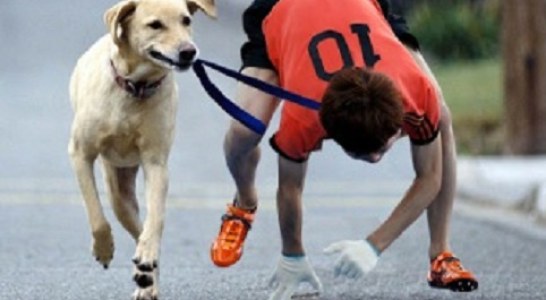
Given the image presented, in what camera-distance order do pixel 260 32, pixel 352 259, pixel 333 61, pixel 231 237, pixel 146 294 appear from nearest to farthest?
pixel 352 259 → pixel 333 61 → pixel 146 294 → pixel 260 32 → pixel 231 237

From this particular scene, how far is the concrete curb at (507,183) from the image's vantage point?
48.7 feet

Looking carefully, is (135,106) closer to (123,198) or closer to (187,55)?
(187,55)

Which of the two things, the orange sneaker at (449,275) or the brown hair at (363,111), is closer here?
the brown hair at (363,111)

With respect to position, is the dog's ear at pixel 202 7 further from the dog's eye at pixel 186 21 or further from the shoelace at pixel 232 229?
the shoelace at pixel 232 229

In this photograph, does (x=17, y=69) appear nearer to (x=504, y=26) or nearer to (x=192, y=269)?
(x=504, y=26)

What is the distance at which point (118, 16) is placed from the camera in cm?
877

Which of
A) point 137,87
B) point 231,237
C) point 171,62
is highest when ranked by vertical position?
point 171,62

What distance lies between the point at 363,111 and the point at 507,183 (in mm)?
8318

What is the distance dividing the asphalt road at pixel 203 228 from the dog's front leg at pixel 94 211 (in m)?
0.51

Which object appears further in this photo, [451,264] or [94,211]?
[451,264]

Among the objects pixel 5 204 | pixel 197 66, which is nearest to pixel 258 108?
pixel 197 66

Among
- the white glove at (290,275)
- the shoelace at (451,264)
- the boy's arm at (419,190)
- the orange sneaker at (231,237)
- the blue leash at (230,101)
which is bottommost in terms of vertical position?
the orange sneaker at (231,237)

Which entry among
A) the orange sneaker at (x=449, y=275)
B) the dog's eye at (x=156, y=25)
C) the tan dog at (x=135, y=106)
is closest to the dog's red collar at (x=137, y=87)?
the tan dog at (x=135, y=106)

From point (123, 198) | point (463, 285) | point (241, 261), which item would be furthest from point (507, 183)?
point (463, 285)
